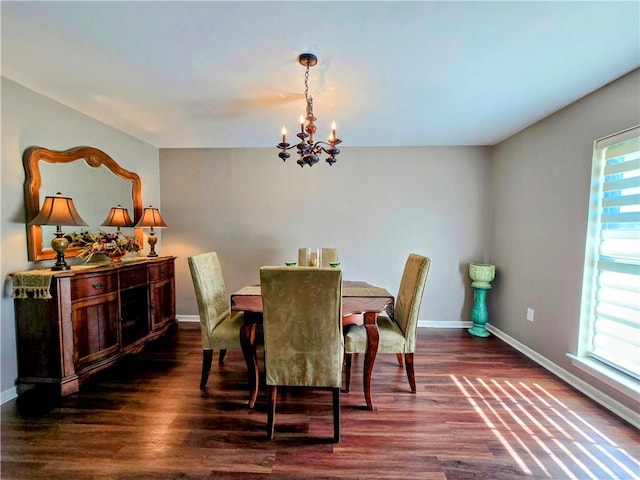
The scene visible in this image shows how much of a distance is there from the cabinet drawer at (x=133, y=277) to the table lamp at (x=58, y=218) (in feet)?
1.44

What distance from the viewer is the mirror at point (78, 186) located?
217 cm

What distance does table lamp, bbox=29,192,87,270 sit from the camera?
2.12 meters

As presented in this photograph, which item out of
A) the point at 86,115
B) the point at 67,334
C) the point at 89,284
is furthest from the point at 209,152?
the point at 67,334

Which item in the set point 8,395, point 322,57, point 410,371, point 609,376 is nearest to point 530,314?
point 609,376

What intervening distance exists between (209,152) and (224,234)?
1.11m

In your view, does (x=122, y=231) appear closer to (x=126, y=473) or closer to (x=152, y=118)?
(x=152, y=118)

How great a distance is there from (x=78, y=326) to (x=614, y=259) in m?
4.09

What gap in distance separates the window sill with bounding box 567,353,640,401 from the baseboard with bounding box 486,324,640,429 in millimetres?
111

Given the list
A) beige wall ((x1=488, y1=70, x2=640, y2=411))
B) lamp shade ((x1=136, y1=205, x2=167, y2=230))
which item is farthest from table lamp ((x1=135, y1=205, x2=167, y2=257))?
beige wall ((x1=488, y1=70, x2=640, y2=411))

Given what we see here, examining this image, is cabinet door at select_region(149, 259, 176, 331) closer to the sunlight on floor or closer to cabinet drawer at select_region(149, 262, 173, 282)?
cabinet drawer at select_region(149, 262, 173, 282)

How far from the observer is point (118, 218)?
2953mm

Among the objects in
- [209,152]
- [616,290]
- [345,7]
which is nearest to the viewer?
[345,7]

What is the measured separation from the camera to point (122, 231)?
3145 millimetres

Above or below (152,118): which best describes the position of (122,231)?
below
